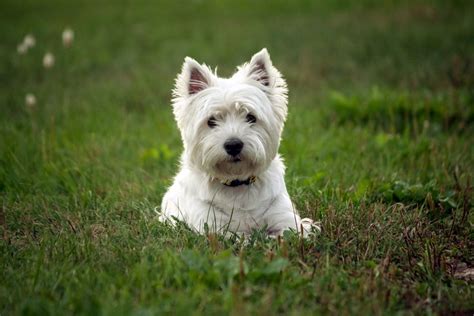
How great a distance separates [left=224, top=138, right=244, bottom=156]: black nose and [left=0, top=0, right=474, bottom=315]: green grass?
64 centimetres

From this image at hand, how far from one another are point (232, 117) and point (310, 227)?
1.03 m

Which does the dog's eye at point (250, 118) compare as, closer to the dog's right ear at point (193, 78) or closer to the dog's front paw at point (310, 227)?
the dog's right ear at point (193, 78)

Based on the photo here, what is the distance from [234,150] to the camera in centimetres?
423

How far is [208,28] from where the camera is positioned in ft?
49.6

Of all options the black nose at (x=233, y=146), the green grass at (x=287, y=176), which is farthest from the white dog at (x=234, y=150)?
the green grass at (x=287, y=176)

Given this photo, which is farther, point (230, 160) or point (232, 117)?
point (232, 117)

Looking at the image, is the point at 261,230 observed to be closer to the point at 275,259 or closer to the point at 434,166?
the point at 275,259

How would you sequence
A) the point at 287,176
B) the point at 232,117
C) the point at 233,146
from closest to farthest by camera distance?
the point at 233,146
the point at 232,117
the point at 287,176

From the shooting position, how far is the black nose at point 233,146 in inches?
166

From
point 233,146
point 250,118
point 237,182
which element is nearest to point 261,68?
point 250,118

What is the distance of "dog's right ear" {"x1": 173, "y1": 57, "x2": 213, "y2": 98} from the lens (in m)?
4.52

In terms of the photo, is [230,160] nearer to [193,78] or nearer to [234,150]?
[234,150]

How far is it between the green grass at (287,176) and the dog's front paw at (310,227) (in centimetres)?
6

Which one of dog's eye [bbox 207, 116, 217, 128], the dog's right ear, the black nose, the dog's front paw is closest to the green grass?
the dog's front paw
